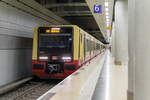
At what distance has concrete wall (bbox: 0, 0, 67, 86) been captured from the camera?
27.1ft

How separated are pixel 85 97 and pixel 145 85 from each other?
130 inches

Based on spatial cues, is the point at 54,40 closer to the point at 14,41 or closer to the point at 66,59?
the point at 66,59

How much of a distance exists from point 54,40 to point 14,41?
5.46 ft

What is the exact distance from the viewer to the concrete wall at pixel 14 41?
826 cm

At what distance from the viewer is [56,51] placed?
30.2 feet

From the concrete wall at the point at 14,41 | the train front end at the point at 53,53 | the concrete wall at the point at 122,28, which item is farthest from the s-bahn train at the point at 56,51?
the concrete wall at the point at 122,28

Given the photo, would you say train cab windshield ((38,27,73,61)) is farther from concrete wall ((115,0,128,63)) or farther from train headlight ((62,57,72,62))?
concrete wall ((115,0,128,63))

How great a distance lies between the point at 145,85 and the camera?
1.76m

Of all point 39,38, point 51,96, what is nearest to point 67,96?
point 51,96

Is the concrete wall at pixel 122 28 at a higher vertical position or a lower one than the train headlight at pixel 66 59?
higher

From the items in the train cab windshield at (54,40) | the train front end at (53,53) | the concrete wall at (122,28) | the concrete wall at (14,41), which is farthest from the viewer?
the concrete wall at (122,28)

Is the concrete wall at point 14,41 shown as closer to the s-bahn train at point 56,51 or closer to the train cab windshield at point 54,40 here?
the s-bahn train at point 56,51

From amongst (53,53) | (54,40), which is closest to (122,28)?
(54,40)

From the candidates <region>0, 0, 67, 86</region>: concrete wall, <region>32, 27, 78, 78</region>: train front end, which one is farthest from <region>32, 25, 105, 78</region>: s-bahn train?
<region>0, 0, 67, 86</region>: concrete wall
